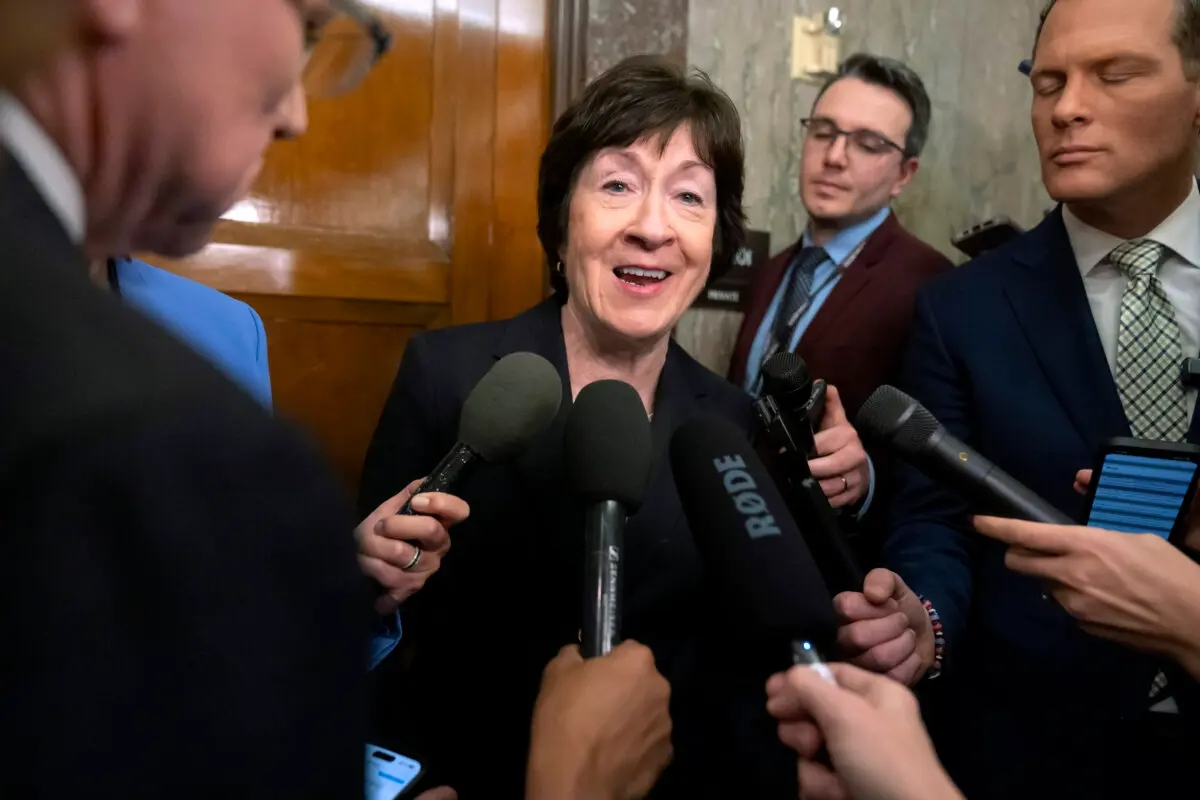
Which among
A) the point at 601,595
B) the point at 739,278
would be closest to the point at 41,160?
the point at 601,595

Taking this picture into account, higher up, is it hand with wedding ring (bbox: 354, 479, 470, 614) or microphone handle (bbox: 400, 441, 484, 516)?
microphone handle (bbox: 400, 441, 484, 516)

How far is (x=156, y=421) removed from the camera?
1.07 ft

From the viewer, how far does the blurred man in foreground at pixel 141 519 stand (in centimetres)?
32

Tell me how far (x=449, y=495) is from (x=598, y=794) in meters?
0.31

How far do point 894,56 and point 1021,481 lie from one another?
4.10 feet

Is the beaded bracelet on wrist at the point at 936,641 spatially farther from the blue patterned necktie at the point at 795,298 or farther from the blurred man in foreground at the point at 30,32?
the blurred man in foreground at the point at 30,32

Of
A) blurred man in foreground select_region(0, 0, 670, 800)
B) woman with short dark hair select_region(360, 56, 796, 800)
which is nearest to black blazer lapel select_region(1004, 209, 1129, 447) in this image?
woman with short dark hair select_region(360, 56, 796, 800)

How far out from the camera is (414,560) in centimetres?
88

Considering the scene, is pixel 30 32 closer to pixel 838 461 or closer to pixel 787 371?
pixel 787 371

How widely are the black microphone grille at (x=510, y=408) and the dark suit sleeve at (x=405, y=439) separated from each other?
0.28 meters

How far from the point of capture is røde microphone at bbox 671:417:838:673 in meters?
0.71

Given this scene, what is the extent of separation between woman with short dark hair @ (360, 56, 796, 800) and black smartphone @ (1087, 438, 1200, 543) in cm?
46

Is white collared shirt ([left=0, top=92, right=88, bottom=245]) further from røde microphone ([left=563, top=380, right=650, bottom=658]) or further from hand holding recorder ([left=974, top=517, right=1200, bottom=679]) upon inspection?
hand holding recorder ([left=974, top=517, right=1200, bottom=679])

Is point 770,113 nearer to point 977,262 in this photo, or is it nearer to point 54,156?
point 977,262
